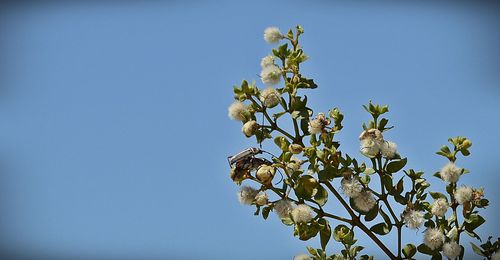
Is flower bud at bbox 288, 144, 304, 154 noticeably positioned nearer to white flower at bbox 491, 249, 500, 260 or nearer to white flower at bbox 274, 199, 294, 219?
white flower at bbox 274, 199, 294, 219

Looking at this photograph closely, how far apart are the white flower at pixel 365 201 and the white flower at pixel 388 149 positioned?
0.14ft

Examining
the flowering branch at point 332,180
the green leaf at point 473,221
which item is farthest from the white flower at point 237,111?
the green leaf at point 473,221

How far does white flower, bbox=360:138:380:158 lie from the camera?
620 millimetres

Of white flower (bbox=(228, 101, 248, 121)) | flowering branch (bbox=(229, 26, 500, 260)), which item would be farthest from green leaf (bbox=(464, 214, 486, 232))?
white flower (bbox=(228, 101, 248, 121))

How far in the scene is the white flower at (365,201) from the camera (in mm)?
624

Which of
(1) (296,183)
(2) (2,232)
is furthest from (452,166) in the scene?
(2) (2,232)

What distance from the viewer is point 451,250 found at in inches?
24.9

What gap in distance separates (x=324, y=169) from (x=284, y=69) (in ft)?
0.40

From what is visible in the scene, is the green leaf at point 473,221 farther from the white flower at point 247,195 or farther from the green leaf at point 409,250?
the white flower at point 247,195

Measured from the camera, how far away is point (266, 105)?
2.15ft

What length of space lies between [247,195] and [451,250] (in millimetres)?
219

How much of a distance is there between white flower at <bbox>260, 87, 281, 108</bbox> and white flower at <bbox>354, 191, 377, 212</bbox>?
0.13m

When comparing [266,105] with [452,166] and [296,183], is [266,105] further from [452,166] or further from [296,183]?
[452,166]

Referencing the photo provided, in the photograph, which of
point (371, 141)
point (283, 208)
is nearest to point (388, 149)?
point (371, 141)
